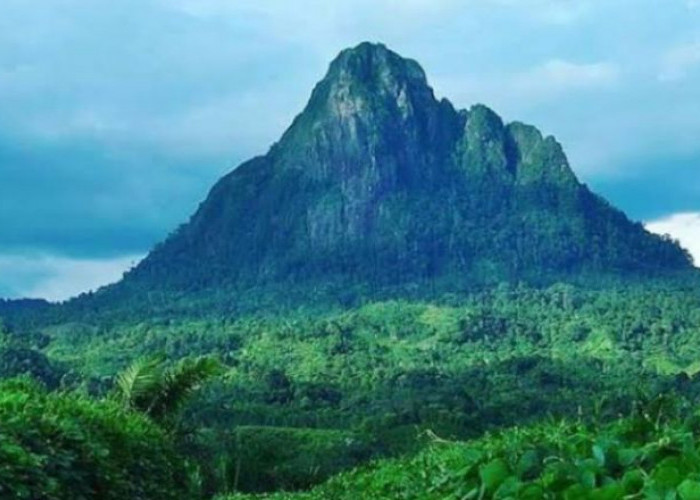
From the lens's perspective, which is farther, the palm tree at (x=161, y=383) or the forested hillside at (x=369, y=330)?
the palm tree at (x=161, y=383)

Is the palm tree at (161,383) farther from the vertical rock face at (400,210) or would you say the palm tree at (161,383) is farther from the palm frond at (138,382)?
the vertical rock face at (400,210)

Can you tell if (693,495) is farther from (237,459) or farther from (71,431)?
(237,459)

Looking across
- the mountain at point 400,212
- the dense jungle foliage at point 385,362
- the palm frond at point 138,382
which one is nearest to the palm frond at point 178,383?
the palm frond at point 138,382

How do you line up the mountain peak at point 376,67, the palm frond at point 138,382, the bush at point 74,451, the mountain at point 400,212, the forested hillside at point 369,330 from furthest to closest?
the mountain peak at point 376,67, the mountain at point 400,212, the palm frond at point 138,382, the forested hillside at point 369,330, the bush at point 74,451

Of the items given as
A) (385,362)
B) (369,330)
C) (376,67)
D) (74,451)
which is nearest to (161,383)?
(74,451)

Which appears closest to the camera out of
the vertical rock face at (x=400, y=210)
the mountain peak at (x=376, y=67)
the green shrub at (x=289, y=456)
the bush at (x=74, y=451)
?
the bush at (x=74, y=451)

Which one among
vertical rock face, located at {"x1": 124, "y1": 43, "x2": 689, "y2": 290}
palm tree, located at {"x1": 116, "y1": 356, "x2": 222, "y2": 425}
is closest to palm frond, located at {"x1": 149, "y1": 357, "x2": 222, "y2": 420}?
palm tree, located at {"x1": 116, "y1": 356, "x2": 222, "y2": 425}

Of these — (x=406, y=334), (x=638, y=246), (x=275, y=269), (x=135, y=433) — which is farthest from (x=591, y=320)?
(x=135, y=433)

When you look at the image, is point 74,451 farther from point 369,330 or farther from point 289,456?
point 369,330
